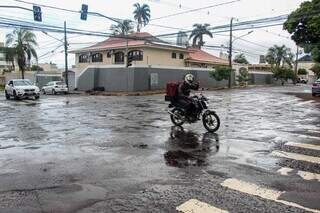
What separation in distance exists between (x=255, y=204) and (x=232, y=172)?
183cm

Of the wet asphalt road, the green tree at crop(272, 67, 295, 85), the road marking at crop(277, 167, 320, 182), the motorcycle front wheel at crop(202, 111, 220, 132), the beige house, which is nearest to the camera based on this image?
the wet asphalt road

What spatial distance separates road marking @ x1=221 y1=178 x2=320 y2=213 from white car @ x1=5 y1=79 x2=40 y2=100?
27.3 metres

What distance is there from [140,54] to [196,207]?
149 feet

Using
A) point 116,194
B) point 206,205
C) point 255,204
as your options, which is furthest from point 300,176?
point 116,194

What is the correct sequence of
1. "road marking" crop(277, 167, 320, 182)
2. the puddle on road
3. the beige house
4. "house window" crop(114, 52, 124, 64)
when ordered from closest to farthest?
"road marking" crop(277, 167, 320, 182) → the puddle on road → the beige house → "house window" crop(114, 52, 124, 64)

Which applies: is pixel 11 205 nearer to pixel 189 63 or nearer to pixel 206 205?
pixel 206 205

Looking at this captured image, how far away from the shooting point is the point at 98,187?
669 centimetres

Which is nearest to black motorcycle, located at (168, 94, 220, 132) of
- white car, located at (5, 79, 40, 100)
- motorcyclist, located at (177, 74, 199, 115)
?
motorcyclist, located at (177, 74, 199, 115)

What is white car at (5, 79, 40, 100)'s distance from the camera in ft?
105

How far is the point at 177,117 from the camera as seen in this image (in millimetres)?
14023

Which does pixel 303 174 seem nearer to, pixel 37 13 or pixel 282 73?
pixel 37 13

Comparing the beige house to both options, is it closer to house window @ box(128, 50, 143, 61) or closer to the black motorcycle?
house window @ box(128, 50, 143, 61)

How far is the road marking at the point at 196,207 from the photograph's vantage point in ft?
18.4

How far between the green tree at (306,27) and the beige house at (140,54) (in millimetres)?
14274
